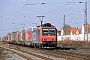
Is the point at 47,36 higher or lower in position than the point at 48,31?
lower

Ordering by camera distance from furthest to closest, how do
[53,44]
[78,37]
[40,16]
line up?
[78,37] → [40,16] → [53,44]

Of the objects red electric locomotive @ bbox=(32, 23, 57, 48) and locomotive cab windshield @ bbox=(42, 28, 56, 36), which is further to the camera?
locomotive cab windshield @ bbox=(42, 28, 56, 36)

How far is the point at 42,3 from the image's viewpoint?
3359 centimetres

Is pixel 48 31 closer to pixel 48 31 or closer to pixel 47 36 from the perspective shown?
pixel 48 31

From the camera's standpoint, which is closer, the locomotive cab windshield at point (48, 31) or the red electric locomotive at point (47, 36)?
the red electric locomotive at point (47, 36)

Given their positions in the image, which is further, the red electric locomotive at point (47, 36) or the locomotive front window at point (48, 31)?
the locomotive front window at point (48, 31)

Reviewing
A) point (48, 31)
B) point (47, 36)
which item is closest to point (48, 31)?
point (48, 31)

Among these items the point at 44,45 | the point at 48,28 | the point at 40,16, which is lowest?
the point at 44,45

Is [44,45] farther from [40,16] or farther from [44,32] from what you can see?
[40,16]

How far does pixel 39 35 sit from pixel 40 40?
854 millimetres

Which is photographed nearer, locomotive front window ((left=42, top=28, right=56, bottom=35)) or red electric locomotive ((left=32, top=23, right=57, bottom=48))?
red electric locomotive ((left=32, top=23, right=57, bottom=48))

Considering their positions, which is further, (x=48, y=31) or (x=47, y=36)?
(x=48, y=31)

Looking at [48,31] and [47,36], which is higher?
[48,31]

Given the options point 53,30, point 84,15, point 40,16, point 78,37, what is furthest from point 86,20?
point 78,37
